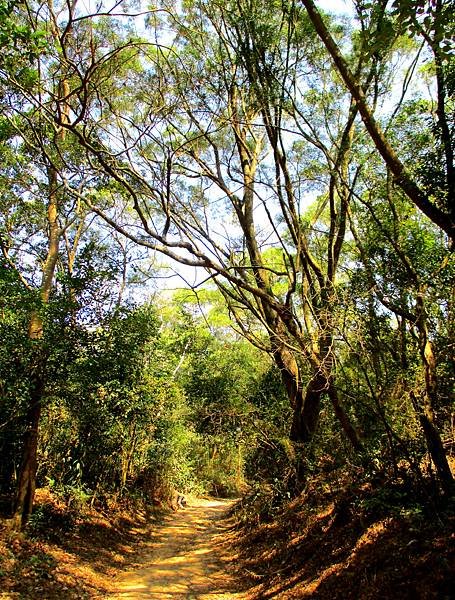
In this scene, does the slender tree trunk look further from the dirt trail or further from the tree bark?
the tree bark

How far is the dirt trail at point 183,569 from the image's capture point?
257 inches

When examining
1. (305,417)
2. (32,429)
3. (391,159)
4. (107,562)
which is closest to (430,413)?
(391,159)

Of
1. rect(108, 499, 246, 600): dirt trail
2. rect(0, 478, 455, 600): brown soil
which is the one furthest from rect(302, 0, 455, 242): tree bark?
rect(108, 499, 246, 600): dirt trail

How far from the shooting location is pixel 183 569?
26.5 feet

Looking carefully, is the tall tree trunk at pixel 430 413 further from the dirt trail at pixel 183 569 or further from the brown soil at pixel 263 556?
the dirt trail at pixel 183 569

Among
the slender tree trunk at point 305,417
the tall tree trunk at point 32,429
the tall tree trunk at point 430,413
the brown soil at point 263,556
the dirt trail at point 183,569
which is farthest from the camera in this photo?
the slender tree trunk at point 305,417

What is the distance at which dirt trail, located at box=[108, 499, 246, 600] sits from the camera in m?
6.52

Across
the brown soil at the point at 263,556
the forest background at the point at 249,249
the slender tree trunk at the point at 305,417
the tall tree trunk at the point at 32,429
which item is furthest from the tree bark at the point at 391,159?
the slender tree trunk at the point at 305,417

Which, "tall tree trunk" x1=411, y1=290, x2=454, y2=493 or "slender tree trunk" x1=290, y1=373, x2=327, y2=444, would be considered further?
"slender tree trunk" x1=290, y1=373, x2=327, y2=444

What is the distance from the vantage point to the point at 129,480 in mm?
13172

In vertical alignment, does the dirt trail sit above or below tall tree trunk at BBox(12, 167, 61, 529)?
below

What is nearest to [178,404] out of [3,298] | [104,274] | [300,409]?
[300,409]

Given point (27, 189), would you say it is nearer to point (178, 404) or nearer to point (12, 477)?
point (12, 477)

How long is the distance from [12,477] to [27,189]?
22.1 feet
